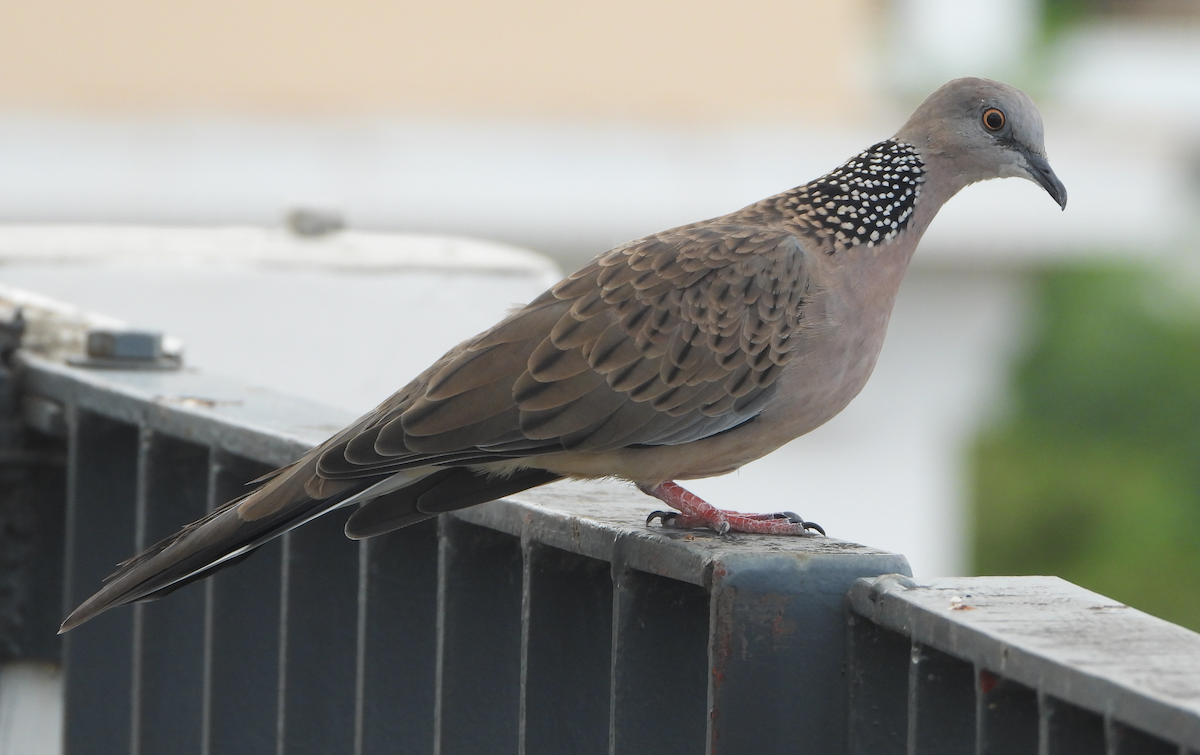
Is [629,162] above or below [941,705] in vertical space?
above

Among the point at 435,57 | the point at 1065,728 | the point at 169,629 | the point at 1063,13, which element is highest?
the point at 1063,13

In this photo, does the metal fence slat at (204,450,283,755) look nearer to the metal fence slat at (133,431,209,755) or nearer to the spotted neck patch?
the metal fence slat at (133,431,209,755)

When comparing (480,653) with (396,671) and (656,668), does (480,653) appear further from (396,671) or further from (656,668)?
(656,668)

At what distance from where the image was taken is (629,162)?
1323cm

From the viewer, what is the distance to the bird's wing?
2846mm

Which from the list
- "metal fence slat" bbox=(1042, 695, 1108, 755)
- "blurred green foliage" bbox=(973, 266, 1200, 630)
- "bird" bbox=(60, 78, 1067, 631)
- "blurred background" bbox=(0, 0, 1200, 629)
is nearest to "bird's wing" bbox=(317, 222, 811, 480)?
"bird" bbox=(60, 78, 1067, 631)

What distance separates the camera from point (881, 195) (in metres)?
3.27

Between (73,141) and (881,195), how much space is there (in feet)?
34.6

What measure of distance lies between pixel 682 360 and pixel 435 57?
434 inches

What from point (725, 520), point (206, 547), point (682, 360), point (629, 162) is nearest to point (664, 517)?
point (725, 520)

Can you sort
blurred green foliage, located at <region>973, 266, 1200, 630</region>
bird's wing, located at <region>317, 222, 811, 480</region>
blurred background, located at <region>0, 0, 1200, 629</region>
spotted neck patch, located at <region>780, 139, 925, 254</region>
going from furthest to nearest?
blurred green foliage, located at <region>973, 266, 1200, 630</region> < blurred background, located at <region>0, 0, 1200, 629</region> < spotted neck patch, located at <region>780, 139, 925, 254</region> < bird's wing, located at <region>317, 222, 811, 480</region>

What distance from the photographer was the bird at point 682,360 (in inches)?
106

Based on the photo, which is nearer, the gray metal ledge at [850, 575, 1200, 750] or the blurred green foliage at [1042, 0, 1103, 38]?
the gray metal ledge at [850, 575, 1200, 750]

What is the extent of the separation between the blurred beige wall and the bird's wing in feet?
34.5
